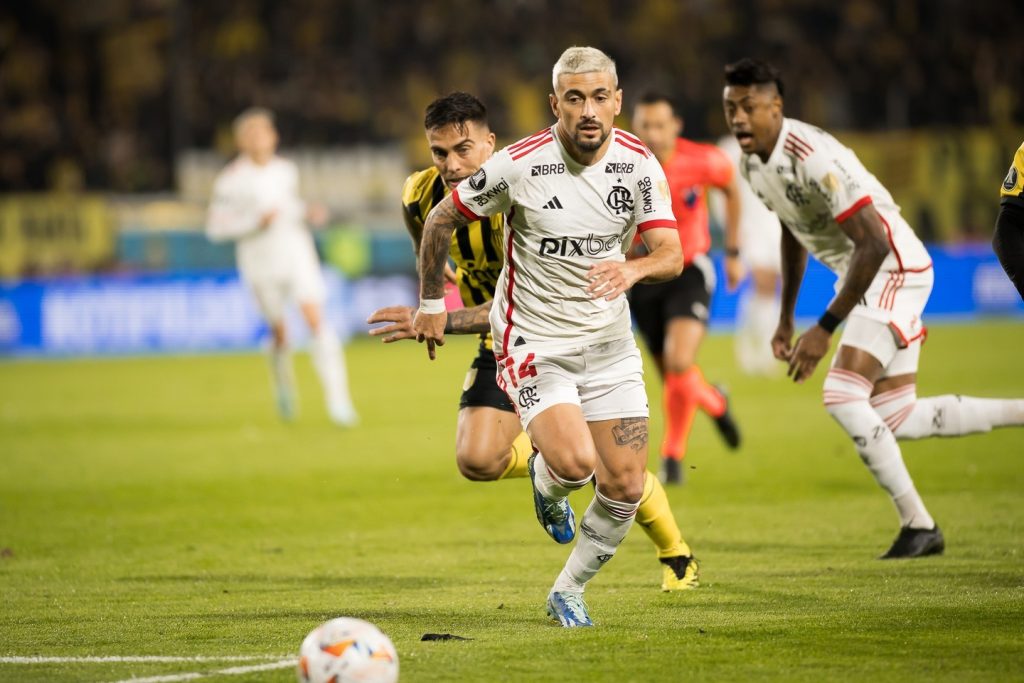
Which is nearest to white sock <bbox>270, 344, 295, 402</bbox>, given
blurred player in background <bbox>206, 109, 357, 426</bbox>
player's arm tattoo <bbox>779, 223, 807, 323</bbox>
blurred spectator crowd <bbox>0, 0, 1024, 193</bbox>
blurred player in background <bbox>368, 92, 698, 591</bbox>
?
blurred player in background <bbox>206, 109, 357, 426</bbox>

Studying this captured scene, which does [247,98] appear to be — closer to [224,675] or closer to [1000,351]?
[1000,351]

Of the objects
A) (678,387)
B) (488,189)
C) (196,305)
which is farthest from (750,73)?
(196,305)

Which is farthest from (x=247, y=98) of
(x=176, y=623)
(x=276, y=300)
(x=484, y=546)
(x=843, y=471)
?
(x=176, y=623)

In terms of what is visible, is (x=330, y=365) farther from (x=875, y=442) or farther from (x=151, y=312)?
(x=151, y=312)

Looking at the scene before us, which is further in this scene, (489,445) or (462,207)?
(489,445)

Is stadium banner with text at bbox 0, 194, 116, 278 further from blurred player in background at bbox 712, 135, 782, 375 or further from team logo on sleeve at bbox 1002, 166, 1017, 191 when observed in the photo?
team logo on sleeve at bbox 1002, 166, 1017, 191

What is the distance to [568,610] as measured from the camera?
5695 mm

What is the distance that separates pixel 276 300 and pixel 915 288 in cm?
856

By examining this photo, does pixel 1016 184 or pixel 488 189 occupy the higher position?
pixel 488 189

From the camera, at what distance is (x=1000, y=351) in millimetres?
18109

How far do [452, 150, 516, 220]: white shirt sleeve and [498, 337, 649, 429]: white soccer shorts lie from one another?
0.58 meters

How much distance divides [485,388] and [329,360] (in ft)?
23.1

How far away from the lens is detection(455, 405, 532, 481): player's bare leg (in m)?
6.94

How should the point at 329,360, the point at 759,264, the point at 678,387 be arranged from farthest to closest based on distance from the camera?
1. the point at 759,264
2. the point at 329,360
3. the point at 678,387
